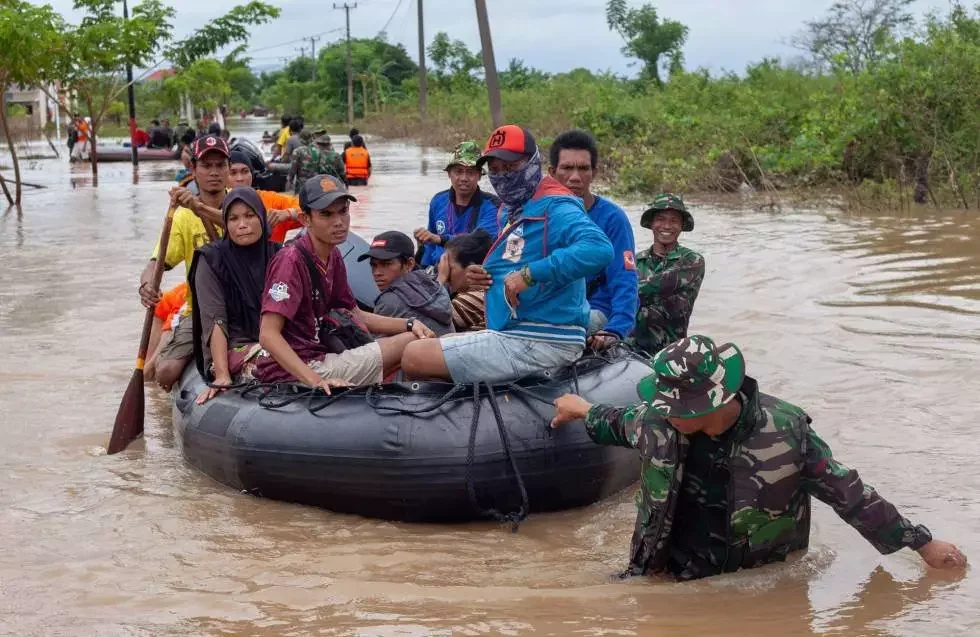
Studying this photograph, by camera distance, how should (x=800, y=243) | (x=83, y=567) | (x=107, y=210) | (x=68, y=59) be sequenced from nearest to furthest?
(x=83, y=567), (x=800, y=243), (x=107, y=210), (x=68, y=59)

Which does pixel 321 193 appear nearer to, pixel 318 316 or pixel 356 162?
pixel 318 316

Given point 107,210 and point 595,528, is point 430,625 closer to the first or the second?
point 595,528

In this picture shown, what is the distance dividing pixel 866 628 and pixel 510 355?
6.33ft

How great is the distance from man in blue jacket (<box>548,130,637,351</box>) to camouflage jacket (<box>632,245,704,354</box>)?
71 centimetres

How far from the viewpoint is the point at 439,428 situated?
5.54 m

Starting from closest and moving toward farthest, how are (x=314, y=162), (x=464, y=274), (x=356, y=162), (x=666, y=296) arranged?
1. (x=464, y=274)
2. (x=666, y=296)
3. (x=314, y=162)
4. (x=356, y=162)

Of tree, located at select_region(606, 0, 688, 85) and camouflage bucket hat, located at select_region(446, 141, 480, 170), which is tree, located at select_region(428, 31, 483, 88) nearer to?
tree, located at select_region(606, 0, 688, 85)

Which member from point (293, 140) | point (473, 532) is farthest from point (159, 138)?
point (473, 532)

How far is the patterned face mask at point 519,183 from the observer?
5.50m

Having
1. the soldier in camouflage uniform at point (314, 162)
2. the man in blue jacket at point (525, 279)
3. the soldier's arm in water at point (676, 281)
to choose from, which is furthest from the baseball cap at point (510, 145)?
the soldier in camouflage uniform at point (314, 162)

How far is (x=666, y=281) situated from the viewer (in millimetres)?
7289

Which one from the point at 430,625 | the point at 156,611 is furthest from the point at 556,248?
the point at 156,611

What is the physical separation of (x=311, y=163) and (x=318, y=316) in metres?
11.6

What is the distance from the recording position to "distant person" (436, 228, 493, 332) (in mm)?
6812
